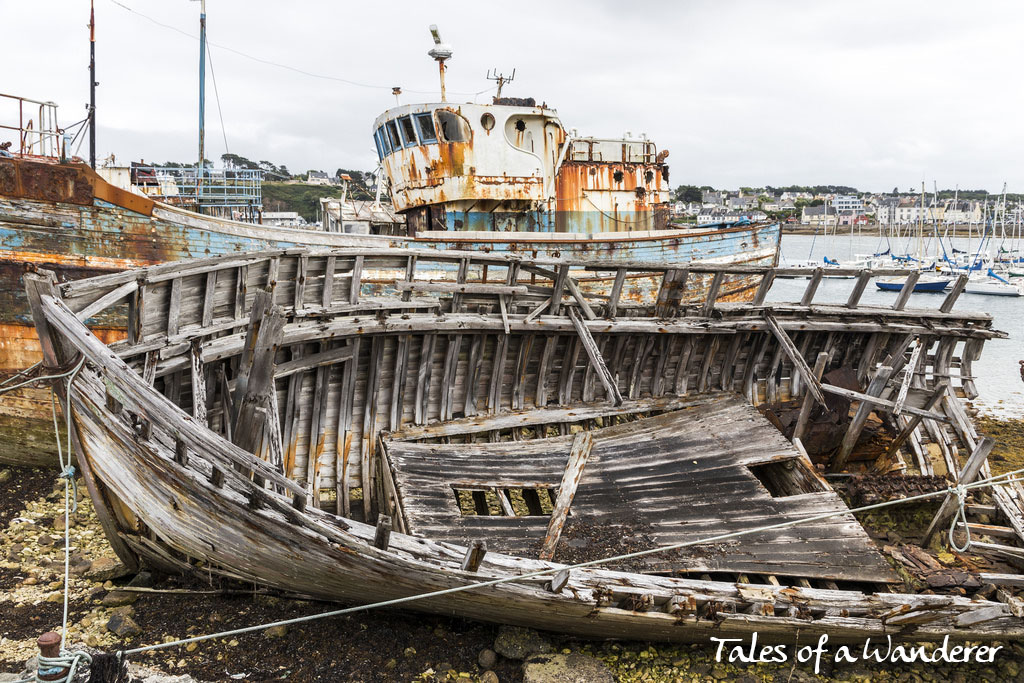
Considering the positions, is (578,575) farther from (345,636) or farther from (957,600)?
(957,600)

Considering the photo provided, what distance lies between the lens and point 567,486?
781 cm

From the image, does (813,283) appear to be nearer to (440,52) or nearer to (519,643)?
(519,643)

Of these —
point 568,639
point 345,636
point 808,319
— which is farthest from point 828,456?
point 345,636

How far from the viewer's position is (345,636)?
637 centimetres

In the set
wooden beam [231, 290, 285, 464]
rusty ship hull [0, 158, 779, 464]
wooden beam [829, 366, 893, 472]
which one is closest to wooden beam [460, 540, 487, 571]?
wooden beam [231, 290, 285, 464]

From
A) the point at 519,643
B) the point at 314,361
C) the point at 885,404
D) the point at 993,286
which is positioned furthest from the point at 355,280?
the point at 993,286

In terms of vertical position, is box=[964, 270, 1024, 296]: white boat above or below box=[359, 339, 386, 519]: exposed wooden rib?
above

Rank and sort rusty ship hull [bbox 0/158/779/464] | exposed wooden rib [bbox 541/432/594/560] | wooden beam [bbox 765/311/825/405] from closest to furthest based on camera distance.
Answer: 1. exposed wooden rib [bbox 541/432/594/560]
2. wooden beam [bbox 765/311/825/405]
3. rusty ship hull [bbox 0/158/779/464]

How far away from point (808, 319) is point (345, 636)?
320 inches

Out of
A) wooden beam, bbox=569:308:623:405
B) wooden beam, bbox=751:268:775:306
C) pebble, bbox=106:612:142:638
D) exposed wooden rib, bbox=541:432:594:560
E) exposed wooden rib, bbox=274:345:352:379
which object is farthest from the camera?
wooden beam, bbox=751:268:775:306

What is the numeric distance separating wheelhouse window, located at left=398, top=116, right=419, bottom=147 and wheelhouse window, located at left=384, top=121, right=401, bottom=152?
21 centimetres

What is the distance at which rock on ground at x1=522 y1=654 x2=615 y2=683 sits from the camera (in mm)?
5977

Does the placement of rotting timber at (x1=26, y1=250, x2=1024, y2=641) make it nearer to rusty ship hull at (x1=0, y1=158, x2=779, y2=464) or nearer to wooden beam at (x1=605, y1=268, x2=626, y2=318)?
wooden beam at (x1=605, y1=268, x2=626, y2=318)

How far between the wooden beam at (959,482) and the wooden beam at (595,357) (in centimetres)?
396
